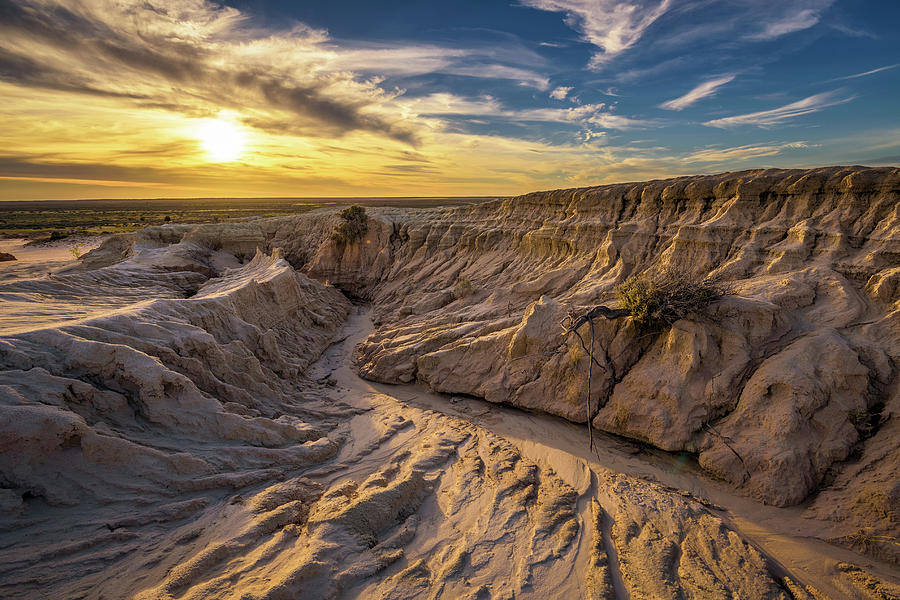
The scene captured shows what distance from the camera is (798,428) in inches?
227

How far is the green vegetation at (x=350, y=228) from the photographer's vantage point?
22.7 meters

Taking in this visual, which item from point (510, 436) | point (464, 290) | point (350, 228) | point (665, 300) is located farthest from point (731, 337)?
point (350, 228)

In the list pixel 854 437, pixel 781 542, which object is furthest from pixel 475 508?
pixel 854 437

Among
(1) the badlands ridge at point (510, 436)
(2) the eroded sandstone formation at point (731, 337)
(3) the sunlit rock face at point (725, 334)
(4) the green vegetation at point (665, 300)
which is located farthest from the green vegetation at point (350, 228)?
(4) the green vegetation at point (665, 300)

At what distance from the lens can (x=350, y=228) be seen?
75.6 feet

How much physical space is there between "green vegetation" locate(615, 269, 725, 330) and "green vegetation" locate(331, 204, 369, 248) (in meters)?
18.3

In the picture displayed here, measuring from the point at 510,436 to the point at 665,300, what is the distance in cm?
421

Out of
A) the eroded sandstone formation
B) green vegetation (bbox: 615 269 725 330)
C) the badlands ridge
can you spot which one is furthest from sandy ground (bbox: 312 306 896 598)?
green vegetation (bbox: 615 269 725 330)

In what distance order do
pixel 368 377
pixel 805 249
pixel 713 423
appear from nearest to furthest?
pixel 713 423 → pixel 805 249 → pixel 368 377

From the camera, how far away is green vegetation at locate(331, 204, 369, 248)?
74.5ft

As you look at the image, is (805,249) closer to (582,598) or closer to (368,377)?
(582,598)

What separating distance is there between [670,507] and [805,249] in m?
6.54

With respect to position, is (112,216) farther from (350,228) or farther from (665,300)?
(665,300)

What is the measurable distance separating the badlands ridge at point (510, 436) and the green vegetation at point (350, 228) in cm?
1191
